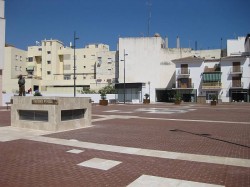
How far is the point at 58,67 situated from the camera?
77.4 m

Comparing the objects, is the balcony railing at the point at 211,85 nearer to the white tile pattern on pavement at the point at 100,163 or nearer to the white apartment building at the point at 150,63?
the white apartment building at the point at 150,63

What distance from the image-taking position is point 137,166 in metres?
7.70

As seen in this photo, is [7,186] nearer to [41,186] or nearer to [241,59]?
[41,186]

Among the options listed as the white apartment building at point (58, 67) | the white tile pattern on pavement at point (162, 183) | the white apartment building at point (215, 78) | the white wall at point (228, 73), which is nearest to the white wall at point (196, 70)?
the white apartment building at point (215, 78)

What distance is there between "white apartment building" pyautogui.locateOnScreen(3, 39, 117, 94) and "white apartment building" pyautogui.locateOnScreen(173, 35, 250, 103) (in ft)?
62.2

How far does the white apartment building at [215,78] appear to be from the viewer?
5459 cm

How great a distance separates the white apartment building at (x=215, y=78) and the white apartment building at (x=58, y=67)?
1895cm

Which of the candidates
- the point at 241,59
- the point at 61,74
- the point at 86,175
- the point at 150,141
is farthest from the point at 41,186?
the point at 61,74

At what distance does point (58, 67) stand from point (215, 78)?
1633 inches

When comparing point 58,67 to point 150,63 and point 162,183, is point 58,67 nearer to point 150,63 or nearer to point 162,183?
point 150,63

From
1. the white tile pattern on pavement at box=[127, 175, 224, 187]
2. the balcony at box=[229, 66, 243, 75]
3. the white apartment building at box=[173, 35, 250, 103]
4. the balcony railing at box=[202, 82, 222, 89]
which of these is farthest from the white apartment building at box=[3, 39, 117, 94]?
the white tile pattern on pavement at box=[127, 175, 224, 187]

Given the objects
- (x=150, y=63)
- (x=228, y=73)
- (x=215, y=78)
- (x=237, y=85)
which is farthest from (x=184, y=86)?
(x=237, y=85)

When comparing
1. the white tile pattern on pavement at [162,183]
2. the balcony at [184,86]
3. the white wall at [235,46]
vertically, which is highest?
the white wall at [235,46]

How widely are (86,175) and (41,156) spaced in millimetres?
2443
